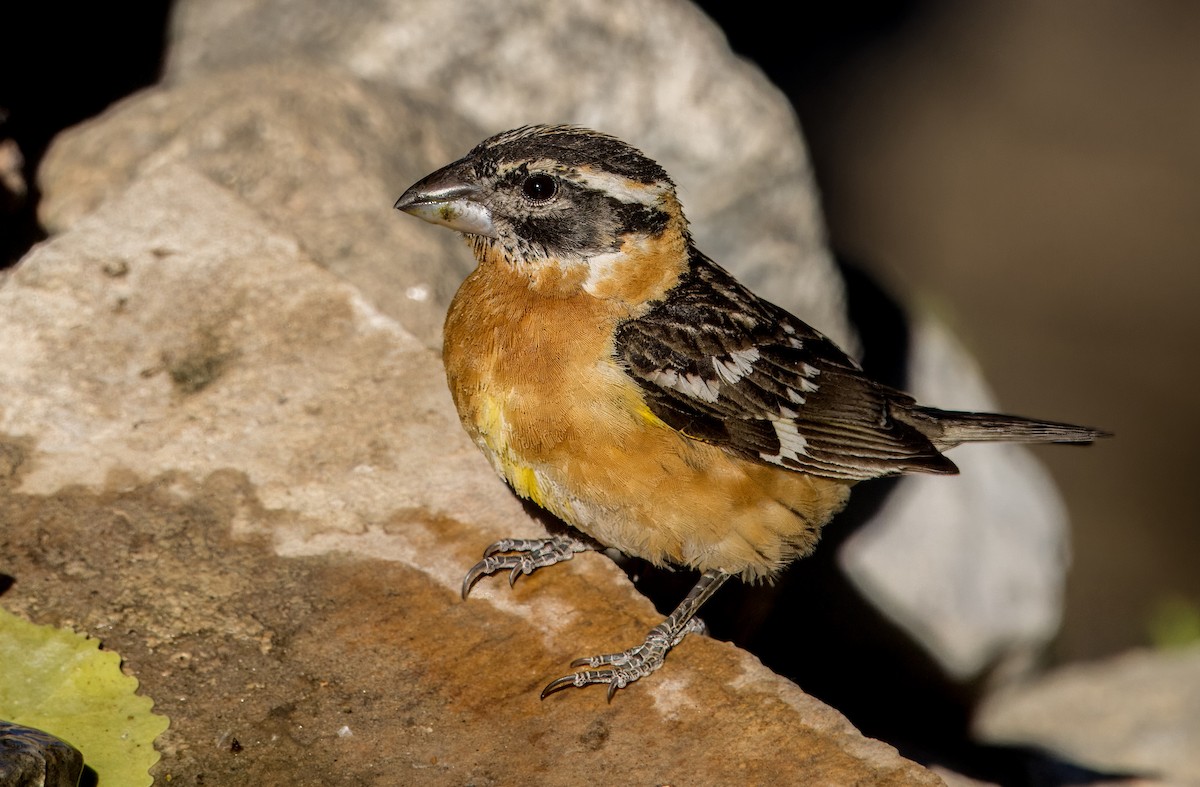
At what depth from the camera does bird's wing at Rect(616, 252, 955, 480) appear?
4.34 metres

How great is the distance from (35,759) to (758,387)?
8.62ft

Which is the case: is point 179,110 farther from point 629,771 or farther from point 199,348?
point 629,771

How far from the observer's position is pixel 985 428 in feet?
16.8

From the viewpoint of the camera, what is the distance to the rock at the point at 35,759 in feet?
9.86

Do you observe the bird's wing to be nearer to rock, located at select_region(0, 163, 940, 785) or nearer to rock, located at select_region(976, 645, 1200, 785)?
rock, located at select_region(0, 163, 940, 785)

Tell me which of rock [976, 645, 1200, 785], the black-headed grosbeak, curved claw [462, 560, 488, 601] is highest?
the black-headed grosbeak

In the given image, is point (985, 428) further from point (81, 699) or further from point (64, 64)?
point (64, 64)

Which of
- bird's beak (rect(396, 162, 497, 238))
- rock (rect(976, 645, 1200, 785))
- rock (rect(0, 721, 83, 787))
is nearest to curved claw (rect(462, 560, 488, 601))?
bird's beak (rect(396, 162, 497, 238))

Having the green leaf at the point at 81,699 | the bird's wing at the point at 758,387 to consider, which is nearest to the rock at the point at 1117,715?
the bird's wing at the point at 758,387

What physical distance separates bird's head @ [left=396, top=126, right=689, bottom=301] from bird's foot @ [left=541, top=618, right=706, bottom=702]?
1.22m

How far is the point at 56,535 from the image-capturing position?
4.14 m

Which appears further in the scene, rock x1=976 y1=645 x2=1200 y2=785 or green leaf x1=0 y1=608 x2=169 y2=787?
rock x1=976 y1=645 x2=1200 y2=785

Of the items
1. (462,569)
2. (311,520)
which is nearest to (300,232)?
(311,520)

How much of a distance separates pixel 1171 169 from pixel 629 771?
11701 mm
